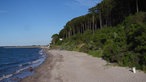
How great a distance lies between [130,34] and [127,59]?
9.90 ft

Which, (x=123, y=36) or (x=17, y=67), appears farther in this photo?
(x=17, y=67)

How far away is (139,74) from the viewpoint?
17891 millimetres

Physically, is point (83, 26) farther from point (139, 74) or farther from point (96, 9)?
point (139, 74)

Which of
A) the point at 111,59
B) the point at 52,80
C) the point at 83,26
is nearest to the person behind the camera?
the point at 52,80

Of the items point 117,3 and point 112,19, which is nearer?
point 117,3

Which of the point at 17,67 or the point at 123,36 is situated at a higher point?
the point at 123,36

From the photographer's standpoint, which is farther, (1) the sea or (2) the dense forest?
(1) the sea

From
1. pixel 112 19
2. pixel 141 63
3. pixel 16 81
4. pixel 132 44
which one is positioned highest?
pixel 112 19

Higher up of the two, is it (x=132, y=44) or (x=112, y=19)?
(x=112, y=19)

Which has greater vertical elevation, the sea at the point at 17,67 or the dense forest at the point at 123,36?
the dense forest at the point at 123,36

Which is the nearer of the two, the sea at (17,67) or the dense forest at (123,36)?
the dense forest at (123,36)

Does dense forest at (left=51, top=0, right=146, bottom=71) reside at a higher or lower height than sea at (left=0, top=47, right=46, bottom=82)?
higher

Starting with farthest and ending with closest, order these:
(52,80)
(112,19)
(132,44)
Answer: (112,19), (132,44), (52,80)

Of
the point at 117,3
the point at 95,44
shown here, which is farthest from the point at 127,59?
the point at 117,3
